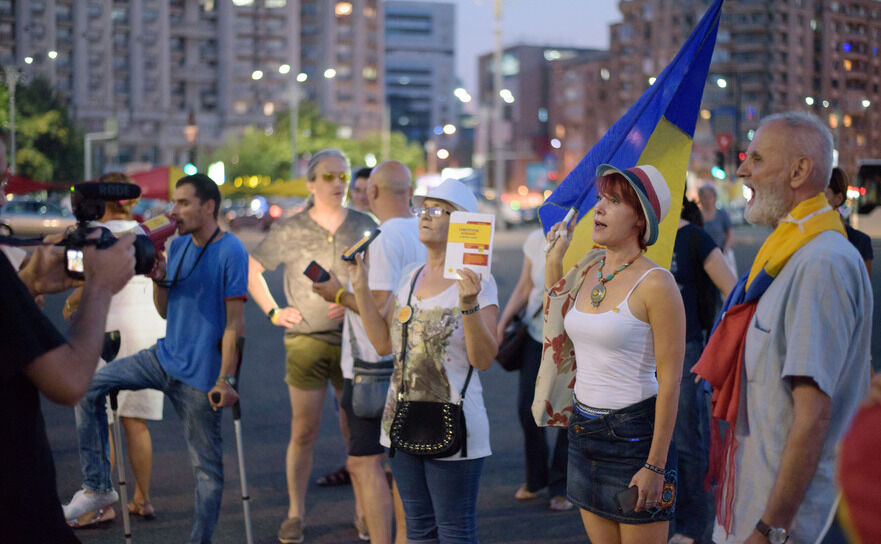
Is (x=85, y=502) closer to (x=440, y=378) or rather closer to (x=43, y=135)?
(x=440, y=378)

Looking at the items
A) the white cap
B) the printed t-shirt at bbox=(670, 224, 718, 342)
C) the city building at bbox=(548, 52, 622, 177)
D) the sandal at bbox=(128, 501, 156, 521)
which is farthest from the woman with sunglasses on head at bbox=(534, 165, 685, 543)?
the city building at bbox=(548, 52, 622, 177)

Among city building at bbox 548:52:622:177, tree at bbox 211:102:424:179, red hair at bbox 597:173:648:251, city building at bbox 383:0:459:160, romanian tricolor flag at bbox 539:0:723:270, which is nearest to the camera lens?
red hair at bbox 597:173:648:251

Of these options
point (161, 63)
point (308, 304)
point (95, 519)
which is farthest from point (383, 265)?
point (161, 63)

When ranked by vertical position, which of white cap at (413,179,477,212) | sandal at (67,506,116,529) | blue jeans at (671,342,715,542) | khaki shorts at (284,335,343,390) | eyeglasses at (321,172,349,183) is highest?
eyeglasses at (321,172,349,183)

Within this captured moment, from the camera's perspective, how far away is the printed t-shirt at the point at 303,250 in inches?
243

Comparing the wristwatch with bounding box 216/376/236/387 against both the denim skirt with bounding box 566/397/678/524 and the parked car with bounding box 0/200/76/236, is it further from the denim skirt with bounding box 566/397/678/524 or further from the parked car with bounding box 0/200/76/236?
the parked car with bounding box 0/200/76/236

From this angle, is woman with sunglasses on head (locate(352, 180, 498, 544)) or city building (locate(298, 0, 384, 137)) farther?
city building (locate(298, 0, 384, 137))

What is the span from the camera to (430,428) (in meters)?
4.10

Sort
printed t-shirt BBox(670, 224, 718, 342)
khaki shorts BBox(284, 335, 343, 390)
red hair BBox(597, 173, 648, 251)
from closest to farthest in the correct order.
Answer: red hair BBox(597, 173, 648, 251) < printed t-shirt BBox(670, 224, 718, 342) < khaki shorts BBox(284, 335, 343, 390)

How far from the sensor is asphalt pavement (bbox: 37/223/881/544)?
5965mm

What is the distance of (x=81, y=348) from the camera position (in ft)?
8.47

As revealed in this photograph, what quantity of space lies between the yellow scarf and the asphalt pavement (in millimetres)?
2296

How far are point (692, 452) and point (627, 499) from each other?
88.9 inches

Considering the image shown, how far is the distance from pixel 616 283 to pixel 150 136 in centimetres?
9995
